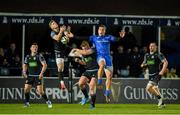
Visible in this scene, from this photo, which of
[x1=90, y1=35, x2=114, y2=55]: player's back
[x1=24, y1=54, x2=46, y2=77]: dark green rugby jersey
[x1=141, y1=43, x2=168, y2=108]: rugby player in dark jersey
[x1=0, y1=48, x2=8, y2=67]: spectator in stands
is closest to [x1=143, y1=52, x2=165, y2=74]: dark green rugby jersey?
[x1=141, y1=43, x2=168, y2=108]: rugby player in dark jersey

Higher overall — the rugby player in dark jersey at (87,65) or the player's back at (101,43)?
the player's back at (101,43)

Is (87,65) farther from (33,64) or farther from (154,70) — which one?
(154,70)

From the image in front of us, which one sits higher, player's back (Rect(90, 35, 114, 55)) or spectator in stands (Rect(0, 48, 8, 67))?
player's back (Rect(90, 35, 114, 55))

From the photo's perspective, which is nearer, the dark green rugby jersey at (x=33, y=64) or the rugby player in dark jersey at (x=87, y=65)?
the rugby player in dark jersey at (x=87, y=65)

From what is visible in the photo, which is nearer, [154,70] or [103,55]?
[103,55]

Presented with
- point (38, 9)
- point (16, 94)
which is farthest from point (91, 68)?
point (38, 9)

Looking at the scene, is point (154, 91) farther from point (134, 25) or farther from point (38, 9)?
point (38, 9)

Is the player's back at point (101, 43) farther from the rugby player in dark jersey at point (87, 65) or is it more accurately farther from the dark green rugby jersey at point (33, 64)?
the dark green rugby jersey at point (33, 64)

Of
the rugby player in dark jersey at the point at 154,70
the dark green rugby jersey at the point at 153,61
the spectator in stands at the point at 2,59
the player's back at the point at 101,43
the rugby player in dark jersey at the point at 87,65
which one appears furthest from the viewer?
the spectator in stands at the point at 2,59

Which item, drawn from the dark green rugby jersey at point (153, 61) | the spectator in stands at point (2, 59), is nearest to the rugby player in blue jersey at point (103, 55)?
the dark green rugby jersey at point (153, 61)

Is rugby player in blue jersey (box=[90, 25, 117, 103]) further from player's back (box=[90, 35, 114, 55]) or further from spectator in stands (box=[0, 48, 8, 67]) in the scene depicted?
spectator in stands (box=[0, 48, 8, 67])

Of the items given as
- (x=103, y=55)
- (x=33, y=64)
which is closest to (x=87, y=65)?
(x=103, y=55)

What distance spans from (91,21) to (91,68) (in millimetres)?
4818

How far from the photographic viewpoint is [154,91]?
2472 cm
